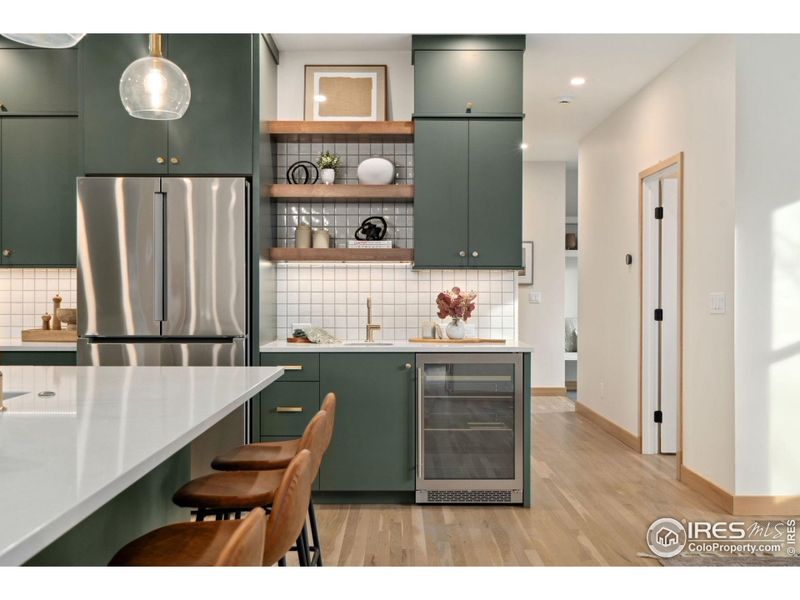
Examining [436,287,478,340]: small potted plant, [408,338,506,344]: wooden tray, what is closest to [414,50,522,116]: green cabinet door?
[436,287,478,340]: small potted plant

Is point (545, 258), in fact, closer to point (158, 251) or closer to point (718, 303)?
point (718, 303)

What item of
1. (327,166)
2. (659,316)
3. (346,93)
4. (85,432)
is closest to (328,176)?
(327,166)

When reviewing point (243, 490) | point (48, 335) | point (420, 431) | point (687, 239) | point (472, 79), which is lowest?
point (420, 431)

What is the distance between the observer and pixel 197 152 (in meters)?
3.90

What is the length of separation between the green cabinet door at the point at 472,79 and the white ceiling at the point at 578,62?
24 centimetres

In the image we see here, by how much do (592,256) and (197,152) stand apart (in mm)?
3950

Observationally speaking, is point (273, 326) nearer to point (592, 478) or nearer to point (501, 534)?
point (501, 534)

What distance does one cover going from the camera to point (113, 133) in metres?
3.90

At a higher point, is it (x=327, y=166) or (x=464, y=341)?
(x=327, y=166)

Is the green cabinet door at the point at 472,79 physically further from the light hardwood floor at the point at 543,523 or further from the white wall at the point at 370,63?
the light hardwood floor at the point at 543,523

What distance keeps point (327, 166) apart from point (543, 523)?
2.44 metres

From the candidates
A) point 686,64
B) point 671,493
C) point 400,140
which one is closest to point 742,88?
point 686,64

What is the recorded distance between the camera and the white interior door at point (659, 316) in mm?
5141

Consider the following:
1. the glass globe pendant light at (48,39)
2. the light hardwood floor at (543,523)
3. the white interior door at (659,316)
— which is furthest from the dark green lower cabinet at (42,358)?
the white interior door at (659,316)
